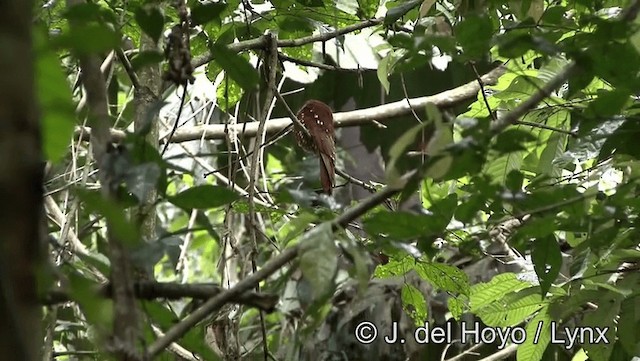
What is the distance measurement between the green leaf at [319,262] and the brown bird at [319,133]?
0.84 m

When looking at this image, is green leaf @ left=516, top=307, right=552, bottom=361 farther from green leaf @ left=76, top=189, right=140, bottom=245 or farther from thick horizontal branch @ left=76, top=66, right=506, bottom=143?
green leaf @ left=76, top=189, right=140, bottom=245

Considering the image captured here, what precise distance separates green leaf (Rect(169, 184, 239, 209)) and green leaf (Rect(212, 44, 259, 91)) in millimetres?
130

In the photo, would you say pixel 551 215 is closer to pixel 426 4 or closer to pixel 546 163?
pixel 546 163

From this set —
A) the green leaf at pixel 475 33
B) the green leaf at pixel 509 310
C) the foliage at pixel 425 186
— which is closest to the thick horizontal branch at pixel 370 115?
the foliage at pixel 425 186

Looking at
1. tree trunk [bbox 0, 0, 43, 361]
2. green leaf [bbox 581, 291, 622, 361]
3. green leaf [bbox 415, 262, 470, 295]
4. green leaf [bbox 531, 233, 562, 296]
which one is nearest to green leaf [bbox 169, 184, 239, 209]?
tree trunk [bbox 0, 0, 43, 361]

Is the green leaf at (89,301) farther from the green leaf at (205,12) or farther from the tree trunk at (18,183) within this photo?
the green leaf at (205,12)

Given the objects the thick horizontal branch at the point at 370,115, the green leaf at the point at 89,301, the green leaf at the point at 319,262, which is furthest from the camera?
the thick horizontal branch at the point at 370,115

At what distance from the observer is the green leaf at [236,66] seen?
752 mm

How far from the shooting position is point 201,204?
0.70 meters

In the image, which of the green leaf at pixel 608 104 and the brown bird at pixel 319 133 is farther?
the brown bird at pixel 319 133

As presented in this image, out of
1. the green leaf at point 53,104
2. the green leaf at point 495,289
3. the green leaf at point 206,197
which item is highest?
the green leaf at point 53,104

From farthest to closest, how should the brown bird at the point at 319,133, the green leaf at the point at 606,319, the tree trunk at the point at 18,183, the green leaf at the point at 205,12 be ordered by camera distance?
the brown bird at the point at 319,133 < the green leaf at the point at 606,319 < the green leaf at the point at 205,12 < the tree trunk at the point at 18,183

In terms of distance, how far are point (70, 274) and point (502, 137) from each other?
1.25 ft

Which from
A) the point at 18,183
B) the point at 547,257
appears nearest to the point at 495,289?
the point at 547,257
